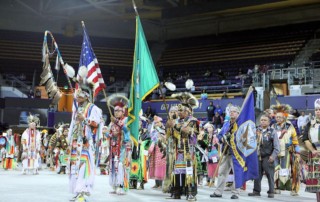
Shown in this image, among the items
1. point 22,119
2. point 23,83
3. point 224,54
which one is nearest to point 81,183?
point 22,119

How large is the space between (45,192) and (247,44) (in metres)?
23.4

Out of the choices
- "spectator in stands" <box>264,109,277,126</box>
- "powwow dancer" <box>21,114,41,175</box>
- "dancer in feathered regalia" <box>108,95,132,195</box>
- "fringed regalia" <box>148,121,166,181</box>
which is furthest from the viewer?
"powwow dancer" <box>21,114,41,175</box>

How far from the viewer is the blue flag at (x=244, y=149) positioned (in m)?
8.65

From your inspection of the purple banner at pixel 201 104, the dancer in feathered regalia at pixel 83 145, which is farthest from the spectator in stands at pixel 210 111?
the dancer in feathered regalia at pixel 83 145

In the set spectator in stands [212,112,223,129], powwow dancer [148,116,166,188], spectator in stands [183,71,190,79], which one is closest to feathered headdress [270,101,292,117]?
powwow dancer [148,116,166,188]

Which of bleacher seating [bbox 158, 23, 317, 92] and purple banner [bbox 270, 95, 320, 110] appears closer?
purple banner [bbox 270, 95, 320, 110]

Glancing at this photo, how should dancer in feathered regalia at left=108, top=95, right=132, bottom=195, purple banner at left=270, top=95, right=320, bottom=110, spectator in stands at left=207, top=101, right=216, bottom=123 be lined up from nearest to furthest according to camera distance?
1. dancer in feathered regalia at left=108, top=95, right=132, bottom=195
2. purple banner at left=270, top=95, right=320, bottom=110
3. spectator in stands at left=207, top=101, right=216, bottom=123

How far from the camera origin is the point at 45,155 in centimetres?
2194

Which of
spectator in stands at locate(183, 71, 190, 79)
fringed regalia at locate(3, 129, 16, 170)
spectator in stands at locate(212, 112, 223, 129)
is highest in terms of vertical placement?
spectator in stands at locate(183, 71, 190, 79)

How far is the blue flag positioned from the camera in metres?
8.65

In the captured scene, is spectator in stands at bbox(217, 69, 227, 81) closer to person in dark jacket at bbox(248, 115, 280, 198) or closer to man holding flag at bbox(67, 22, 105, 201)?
person in dark jacket at bbox(248, 115, 280, 198)

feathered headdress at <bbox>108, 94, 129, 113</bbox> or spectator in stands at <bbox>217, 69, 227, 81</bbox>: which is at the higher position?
spectator in stands at <bbox>217, 69, 227, 81</bbox>

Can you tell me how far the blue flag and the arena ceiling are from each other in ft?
63.3

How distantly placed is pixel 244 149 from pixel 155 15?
25.3 metres
